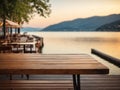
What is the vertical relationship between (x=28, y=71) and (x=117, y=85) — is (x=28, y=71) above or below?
above

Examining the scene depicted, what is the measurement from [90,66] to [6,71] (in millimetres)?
1201

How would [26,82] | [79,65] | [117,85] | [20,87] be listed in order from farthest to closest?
[117,85]
[26,82]
[20,87]
[79,65]

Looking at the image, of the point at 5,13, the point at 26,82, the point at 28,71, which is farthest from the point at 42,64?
the point at 5,13

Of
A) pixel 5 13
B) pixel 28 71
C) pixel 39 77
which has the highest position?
pixel 5 13

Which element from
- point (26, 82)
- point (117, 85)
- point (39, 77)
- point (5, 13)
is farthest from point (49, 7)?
point (26, 82)

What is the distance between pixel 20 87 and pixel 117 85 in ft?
11.6

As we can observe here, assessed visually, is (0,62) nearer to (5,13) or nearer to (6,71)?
(6,71)

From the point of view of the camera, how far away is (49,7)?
112ft

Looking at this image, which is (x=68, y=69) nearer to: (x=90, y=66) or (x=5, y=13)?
(x=90, y=66)

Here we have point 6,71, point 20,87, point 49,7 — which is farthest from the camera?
point 49,7

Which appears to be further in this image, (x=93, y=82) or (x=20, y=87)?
(x=93, y=82)

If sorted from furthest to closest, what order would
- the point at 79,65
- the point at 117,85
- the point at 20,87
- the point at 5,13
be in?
the point at 5,13 → the point at 117,85 → the point at 20,87 → the point at 79,65

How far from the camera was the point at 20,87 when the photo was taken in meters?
5.43

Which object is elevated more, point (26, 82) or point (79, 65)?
point (79, 65)
